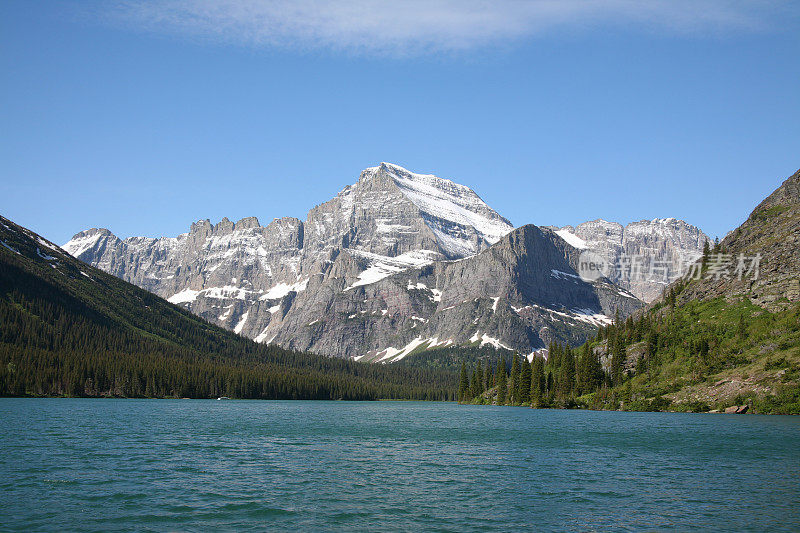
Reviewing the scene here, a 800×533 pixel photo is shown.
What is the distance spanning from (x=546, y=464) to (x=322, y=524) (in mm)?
35992

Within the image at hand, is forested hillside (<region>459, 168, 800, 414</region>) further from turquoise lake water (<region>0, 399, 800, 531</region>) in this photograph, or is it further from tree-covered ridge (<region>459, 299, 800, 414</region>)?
turquoise lake water (<region>0, 399, 800, 531</region>)

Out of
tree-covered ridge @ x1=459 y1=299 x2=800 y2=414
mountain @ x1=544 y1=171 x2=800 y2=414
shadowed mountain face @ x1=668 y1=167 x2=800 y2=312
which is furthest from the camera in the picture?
shadowed mountain face @ x1=668 y1=167 x2=800 y2=312

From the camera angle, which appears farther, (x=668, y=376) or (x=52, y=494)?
(x=668, y=376)

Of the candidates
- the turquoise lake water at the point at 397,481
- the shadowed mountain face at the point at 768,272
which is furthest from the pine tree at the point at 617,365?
the turquoise lake water at the point at 397,481

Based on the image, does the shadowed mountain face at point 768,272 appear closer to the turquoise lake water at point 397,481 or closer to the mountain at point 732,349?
the mountain at point 732,349

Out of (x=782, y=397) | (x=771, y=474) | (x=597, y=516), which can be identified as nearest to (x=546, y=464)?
(x=771, y=474)

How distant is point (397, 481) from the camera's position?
57.8m

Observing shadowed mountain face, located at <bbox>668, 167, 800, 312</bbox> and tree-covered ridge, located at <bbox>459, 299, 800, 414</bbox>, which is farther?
shadowed mountain face, located at <bbox>668, 167, 800, 312</bbox>

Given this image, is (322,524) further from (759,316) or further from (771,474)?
(759,316)

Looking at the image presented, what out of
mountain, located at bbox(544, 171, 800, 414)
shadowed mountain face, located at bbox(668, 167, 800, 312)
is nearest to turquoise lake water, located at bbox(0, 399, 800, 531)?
mountain, located at bbox(544, 171, 800, 414)

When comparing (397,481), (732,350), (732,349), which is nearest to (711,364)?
(732,350)

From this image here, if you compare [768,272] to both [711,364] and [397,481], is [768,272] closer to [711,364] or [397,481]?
[711,364]

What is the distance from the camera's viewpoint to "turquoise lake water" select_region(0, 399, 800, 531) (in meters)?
41.9

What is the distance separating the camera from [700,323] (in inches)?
7092
